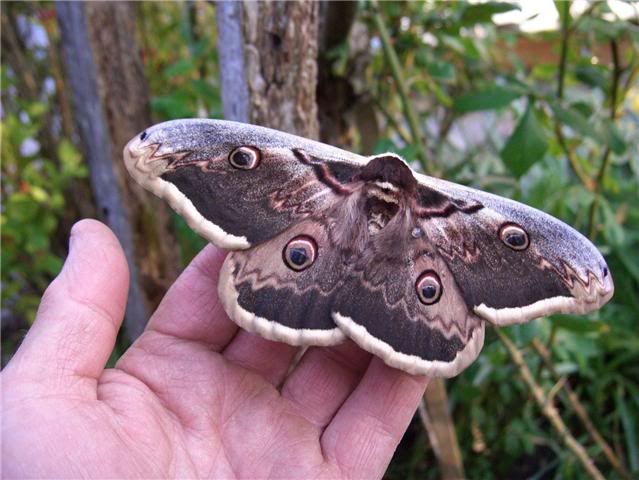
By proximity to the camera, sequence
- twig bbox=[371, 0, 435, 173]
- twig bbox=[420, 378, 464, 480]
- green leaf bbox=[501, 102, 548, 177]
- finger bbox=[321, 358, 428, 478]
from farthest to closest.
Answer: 1. twig bbox=[420, 378, 464, 480]
2. twig bbox=[371, 0, 435, 173]
3. green leaf bbox=[501, 102, 548, 177]
4. finger bbox=[321, 358, 428, 478]

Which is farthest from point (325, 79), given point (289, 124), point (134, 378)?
point (134, 378)

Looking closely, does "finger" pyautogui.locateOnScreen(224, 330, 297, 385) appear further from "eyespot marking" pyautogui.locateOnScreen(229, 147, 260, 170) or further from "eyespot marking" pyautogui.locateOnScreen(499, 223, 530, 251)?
"eyespot marking" pyautogui.locateOnScreen(499, 223, 530, 251)

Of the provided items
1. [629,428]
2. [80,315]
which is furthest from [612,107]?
[80,315]

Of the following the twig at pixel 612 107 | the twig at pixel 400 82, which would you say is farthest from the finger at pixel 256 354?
the twig at pixel 612 107

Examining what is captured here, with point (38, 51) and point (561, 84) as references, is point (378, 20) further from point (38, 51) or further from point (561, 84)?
point (38, 51)

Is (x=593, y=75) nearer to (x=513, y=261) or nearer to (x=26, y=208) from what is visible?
(x=513, y=261)

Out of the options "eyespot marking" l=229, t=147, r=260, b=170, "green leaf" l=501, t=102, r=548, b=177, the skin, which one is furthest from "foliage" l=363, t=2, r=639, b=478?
the skin
